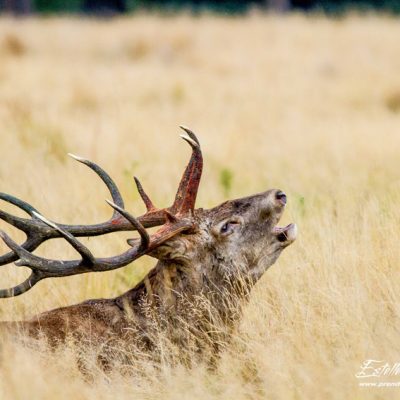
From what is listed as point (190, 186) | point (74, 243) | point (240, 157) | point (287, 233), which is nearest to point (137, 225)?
point (74, 243)

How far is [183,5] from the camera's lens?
3609 centimetres

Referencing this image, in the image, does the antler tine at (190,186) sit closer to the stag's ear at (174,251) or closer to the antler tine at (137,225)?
the stag's ear at (174,251)

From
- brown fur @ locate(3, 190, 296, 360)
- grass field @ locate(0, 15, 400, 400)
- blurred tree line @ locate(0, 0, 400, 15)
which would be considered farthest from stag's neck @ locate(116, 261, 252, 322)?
blurred tree line @ locate(0, 0, 400, 15)

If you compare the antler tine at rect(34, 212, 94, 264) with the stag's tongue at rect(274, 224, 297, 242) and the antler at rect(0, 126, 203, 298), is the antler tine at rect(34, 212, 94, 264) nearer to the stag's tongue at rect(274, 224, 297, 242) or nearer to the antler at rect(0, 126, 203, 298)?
the antler at rect(0, 126, 203, 298)

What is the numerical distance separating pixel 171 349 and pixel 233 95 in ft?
36.7

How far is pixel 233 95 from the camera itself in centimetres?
1591

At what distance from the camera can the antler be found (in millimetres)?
4840

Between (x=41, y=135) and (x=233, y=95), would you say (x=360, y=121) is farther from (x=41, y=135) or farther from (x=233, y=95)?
(x=41, y=135)

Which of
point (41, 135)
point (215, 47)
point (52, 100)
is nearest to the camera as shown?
point (41, 135)

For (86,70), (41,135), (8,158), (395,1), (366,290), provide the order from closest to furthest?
(366,290) < (8,158) < (41,135) < (86,70) < (395,1)

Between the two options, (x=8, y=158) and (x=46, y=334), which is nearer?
(x=46, y=334)

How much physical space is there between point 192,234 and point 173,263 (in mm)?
165

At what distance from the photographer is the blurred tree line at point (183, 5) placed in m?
32.2

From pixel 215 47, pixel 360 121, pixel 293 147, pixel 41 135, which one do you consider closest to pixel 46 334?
pixel 41 135
